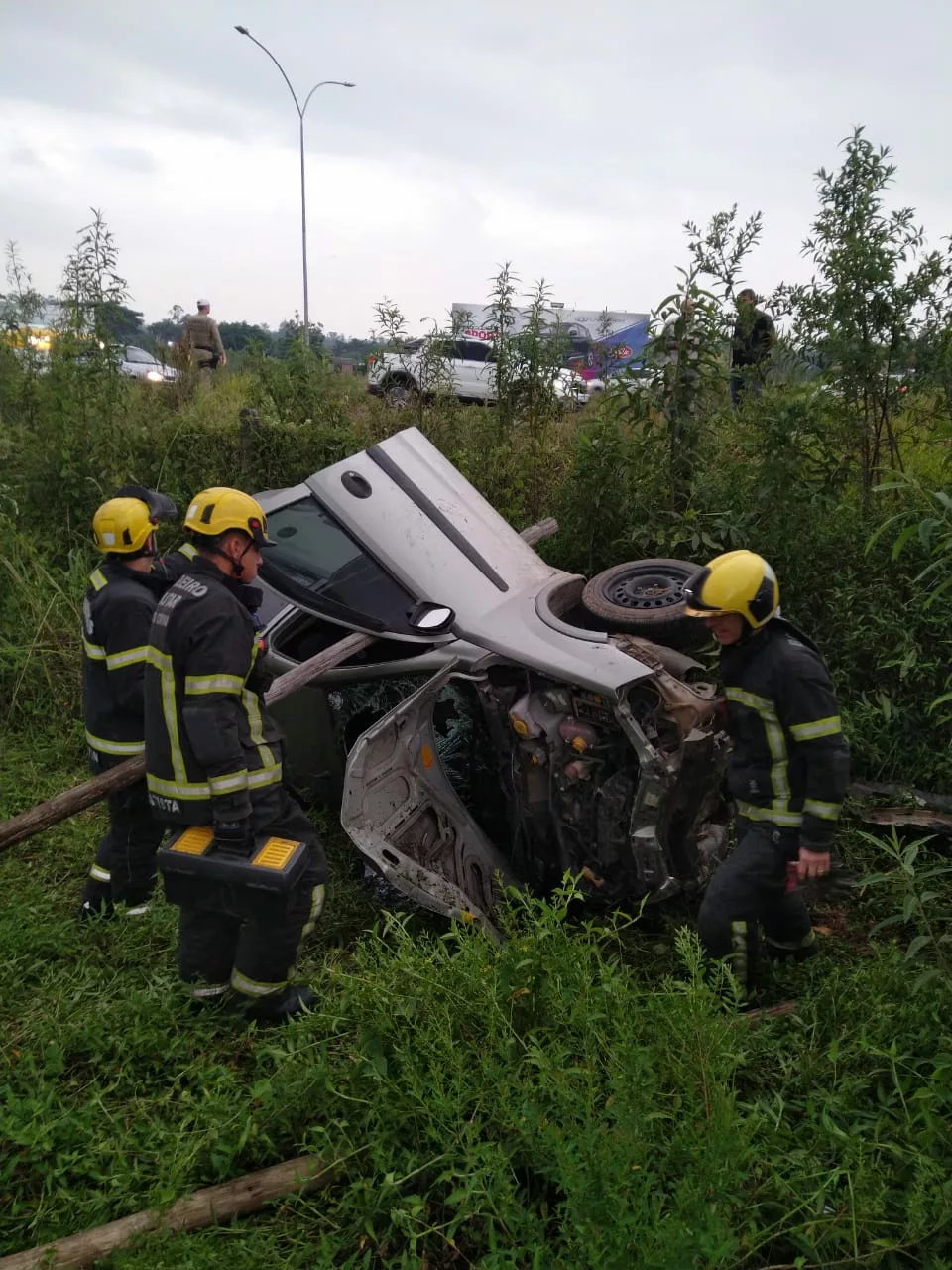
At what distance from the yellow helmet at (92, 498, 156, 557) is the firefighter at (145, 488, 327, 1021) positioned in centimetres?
Answer: 72

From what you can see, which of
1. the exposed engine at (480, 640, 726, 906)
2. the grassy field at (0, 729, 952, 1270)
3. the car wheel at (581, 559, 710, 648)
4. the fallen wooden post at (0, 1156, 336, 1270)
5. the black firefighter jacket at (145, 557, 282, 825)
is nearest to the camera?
the grassy field at (0, 729, 952, 1270)

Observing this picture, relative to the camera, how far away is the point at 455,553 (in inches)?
160

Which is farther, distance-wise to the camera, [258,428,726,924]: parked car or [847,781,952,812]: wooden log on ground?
[847,781,952,812]: wooden log on ground

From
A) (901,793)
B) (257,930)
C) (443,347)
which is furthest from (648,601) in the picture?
(443,347)

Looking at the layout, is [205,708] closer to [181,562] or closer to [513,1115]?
[181,562]

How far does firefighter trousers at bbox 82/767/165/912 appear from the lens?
3.94m

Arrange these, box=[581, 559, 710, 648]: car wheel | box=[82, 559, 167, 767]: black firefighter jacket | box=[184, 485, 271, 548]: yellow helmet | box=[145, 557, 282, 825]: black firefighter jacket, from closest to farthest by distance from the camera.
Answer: box=[145, 557, 282, 825]: black firefighter jacket < box=[184, 485, 271, 548]: yellow helmet < box=[82, 559, 167, 767]: black firefighter jacket < box=[581, 559, 710, 648]: car wheel

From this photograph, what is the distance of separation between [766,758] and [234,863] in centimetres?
187

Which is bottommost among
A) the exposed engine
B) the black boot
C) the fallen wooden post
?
the black boot

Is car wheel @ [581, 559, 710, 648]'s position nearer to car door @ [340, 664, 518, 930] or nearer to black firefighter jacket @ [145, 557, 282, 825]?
car door @ [340, 664, 518, 930]

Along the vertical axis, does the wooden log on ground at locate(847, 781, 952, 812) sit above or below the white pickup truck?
below

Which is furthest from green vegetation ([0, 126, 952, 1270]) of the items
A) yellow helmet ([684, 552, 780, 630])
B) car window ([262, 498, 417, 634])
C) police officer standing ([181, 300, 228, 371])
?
police officer standing ([181, 300, 228, 371])

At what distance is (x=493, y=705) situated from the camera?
3.64 metres

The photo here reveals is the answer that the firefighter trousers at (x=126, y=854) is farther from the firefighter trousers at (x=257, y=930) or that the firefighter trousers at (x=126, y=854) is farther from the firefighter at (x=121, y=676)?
the firefighter trousers at (x=257, y=930)
